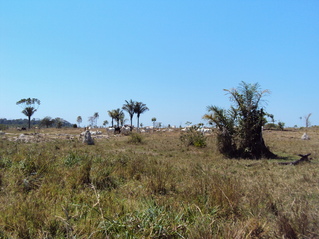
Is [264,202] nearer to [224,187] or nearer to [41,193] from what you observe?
[224,187]

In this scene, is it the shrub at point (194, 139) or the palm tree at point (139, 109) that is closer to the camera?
the shrub at point (194, 139)

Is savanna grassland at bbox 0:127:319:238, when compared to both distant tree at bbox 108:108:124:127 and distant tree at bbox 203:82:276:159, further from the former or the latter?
distant tree at bbox 108:108:124:127

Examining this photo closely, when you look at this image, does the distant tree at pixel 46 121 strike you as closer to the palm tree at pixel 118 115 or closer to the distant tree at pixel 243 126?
the palm tree at pixel 118 115

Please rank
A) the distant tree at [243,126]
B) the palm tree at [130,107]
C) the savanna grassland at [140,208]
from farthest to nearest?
the palm tree at [130,107], the distant tree at [243,126], the savanna grassland at [140,208]

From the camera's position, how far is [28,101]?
56.7 meters

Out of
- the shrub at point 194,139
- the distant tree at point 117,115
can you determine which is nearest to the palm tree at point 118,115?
the distant tree at point 117,115

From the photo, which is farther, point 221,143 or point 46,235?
point 221,143

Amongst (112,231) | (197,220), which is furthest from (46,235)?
(197,220)

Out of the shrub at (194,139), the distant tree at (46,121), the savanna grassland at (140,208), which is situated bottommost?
the savanna grassland at (140,208)

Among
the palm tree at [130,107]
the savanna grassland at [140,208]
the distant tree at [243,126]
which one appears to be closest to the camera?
the savanna grassland at [140,208]

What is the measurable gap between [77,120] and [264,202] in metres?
86.0

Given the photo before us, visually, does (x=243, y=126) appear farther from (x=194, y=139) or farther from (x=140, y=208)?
(x=140, y=208)

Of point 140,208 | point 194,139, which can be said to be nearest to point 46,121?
point 194,139

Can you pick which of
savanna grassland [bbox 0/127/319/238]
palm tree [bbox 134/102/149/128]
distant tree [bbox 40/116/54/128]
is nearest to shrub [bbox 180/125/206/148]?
savanna grassland [bbox 0/127/319/238]
